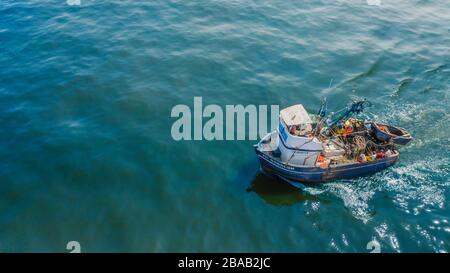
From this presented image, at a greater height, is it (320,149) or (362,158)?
(320,149)

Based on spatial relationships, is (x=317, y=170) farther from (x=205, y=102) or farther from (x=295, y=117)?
(x=205, y=102)

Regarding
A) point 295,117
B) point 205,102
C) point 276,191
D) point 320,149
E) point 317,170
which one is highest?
point 295,117

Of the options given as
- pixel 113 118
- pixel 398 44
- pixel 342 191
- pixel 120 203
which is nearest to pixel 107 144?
pixel 113 118

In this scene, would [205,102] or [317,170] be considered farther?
[205,102]

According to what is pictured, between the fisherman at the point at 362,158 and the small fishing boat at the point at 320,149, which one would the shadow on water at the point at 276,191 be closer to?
the small fishing boat at the point at 320,149

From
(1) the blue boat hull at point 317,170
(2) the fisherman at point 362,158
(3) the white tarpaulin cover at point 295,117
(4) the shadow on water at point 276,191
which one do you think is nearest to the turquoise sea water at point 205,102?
(4) the shadow on water at point 276,191

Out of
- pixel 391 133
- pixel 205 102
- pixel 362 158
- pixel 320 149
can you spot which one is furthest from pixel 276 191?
pixel 205 102

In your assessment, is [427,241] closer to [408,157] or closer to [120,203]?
[408,157]
